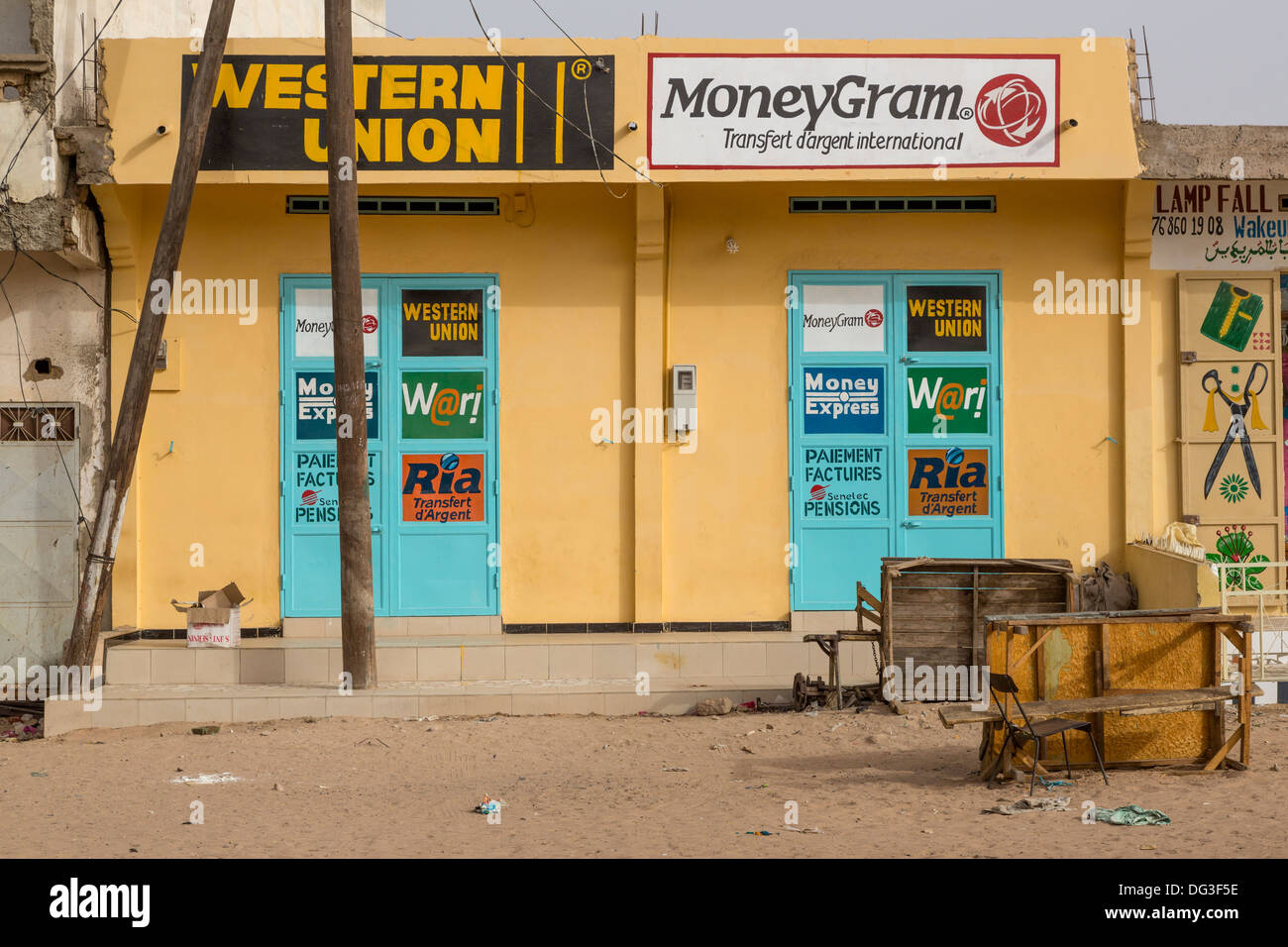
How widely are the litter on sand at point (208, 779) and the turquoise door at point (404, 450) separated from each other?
3211 millimetres

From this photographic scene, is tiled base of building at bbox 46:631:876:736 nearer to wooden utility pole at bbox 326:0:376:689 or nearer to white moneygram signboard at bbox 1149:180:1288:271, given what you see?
wooden utility pole at bbox 326:0:376:689

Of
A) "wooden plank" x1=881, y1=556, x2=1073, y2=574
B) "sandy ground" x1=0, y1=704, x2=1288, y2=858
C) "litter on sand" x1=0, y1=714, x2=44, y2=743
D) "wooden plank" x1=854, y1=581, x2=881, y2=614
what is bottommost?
→ "litter on sand" x1=0, y1=714, x2=44, y2=743

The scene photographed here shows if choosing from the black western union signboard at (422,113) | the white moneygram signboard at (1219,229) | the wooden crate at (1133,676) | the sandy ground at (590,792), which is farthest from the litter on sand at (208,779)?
the white moneygram signboard at (1219,229)

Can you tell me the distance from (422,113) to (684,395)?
3.54 m

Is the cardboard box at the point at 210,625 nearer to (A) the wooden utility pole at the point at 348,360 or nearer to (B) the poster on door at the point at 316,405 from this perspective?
(A) the wooden utility pole at the point at 348,360

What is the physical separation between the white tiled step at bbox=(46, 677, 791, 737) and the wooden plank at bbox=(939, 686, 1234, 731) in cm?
285

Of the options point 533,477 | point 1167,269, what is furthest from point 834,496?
point 1167,269

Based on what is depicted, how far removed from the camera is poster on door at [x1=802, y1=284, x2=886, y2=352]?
1233 centimetres

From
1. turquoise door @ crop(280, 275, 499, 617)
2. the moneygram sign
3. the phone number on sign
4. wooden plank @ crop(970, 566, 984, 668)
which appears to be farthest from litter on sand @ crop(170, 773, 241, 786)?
the phone number on sign

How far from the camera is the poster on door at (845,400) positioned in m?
12.3

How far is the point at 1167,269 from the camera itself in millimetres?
12336

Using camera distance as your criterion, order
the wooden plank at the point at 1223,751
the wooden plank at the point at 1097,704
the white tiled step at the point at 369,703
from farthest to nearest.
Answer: the white tiled step at the point at 369,703 → the wooden plank at the point at 1223,751 → the wooden plank at the point at 1097,704

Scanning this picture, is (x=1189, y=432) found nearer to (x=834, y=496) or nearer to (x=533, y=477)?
(x=834, y=496)

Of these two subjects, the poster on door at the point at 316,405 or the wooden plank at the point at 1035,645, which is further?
the poster on door at the point at 316,405
